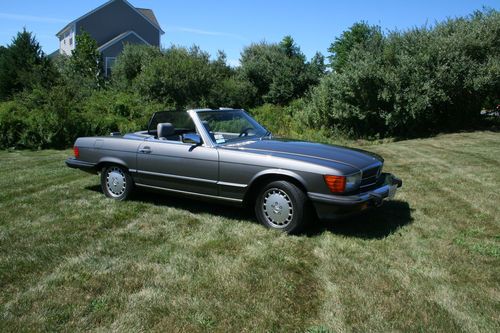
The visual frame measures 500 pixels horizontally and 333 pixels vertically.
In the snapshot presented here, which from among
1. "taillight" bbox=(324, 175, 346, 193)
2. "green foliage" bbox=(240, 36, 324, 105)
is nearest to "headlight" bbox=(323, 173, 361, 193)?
"taillight" bbox=(324, 175, 346, 193)

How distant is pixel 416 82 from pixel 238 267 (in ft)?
46.3

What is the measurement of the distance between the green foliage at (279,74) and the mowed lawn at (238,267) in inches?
862

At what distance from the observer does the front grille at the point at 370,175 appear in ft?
17.5

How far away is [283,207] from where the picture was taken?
529 cm

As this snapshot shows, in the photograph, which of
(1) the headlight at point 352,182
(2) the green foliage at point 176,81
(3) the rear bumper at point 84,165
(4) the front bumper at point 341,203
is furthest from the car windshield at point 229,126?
(2) the green foliage at point 176,81

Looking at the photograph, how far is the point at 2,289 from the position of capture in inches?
151

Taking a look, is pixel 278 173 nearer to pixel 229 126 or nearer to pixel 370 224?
pixel 370 224

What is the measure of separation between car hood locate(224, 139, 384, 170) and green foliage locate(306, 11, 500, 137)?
11431 mm

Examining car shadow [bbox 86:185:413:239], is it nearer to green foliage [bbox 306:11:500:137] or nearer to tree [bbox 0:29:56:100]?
green foliage [bbox 306:11:500:137]

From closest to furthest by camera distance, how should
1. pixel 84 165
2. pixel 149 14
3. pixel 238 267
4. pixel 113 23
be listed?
pixel 238 267
pixel 84 165
pixel 113 23
pixel 149 14

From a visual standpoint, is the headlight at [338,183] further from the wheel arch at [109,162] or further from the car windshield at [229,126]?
the wheel arch at [109,162]

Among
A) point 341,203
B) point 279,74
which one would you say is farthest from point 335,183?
point 279,74

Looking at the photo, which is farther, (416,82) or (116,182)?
(416,82)

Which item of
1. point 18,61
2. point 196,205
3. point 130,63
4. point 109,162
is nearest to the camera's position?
point 196,205
